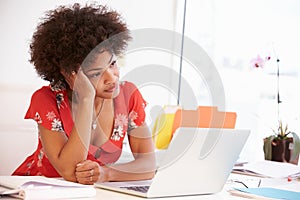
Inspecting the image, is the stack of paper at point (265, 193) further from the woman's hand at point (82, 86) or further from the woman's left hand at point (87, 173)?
the woman's hand at point (82, 86)

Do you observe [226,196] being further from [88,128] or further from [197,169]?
[88,128]

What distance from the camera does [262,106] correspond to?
3535 millimetres

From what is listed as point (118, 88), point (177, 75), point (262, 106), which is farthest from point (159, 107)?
point (118, 88)

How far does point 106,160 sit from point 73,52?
41 cm

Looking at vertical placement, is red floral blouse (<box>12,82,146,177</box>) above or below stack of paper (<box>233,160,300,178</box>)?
above

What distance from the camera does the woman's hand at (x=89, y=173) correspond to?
1.54m

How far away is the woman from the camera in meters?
1.67

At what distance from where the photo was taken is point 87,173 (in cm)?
156

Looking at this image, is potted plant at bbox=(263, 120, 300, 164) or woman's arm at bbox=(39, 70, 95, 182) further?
potted plant at bbox=(263, 120, 300, 164)

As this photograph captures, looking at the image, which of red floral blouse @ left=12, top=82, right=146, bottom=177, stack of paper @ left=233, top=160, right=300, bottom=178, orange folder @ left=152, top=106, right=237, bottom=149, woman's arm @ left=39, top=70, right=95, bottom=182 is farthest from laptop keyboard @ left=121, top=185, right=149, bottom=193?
orange folder @ left=152, top=106, right=237, bottom=149

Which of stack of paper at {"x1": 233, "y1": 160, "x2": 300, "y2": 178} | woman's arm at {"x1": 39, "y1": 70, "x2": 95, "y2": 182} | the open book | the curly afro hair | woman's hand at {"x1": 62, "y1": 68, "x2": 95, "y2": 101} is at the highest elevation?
the curly afro hair

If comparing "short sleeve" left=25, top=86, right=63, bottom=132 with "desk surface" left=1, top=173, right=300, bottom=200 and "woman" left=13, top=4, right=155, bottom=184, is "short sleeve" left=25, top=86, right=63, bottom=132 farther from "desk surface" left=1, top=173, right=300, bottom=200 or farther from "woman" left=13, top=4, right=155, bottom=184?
"desk surface" left=1, top=173, right=300, bottom=200

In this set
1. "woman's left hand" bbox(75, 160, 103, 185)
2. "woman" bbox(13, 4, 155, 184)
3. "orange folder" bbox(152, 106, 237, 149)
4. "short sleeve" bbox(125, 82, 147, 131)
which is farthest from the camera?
"orange folder" bbox(152, 106, 237, 149)

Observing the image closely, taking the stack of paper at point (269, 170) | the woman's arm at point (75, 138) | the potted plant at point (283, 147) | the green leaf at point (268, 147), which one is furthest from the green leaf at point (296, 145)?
the woman's arm at point (75, 138)
